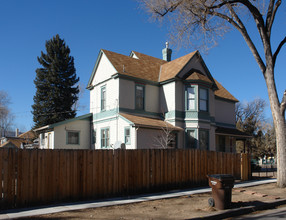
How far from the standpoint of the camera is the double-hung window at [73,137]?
2155 centimetres

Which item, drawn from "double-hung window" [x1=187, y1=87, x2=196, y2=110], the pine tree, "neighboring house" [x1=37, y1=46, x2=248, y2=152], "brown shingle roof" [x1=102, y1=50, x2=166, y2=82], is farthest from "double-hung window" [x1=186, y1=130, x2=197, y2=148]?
the pine tree

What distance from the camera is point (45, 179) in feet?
29.5

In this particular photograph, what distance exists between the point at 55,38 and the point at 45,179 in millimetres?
31551

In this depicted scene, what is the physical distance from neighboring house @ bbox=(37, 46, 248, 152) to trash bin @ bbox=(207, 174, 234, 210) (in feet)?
33.2

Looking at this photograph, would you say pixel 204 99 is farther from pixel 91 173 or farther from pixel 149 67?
pixel 91 173

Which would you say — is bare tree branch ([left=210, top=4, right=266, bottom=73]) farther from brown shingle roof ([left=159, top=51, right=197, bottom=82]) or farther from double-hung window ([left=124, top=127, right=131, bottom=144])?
double-hung window ([left=124, top=127, right=131, bottom=144])

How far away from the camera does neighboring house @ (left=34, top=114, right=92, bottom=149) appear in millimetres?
20891

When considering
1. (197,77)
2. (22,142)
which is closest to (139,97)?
(197,77)

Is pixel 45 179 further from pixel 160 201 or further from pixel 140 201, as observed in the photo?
pixel 160 201

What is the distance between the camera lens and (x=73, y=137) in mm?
21953

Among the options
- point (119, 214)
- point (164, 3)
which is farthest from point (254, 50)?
point (119, 214)

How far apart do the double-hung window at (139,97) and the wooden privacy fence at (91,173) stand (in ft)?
28.5

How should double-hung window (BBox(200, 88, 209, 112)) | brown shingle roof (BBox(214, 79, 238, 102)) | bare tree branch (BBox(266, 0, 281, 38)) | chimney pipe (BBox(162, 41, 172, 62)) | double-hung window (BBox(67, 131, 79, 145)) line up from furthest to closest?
chimney pipe (BBox(162, 41, 172, 62)) → brown shingle roof (BBox(214, 79, 238, 102)) → double-hung window (BBox(200, 88, 209, 112)) → double-hung window (BBox(67, 131, 79, 145)) → bare tree branch (BBox(266, 0, 281, 38))

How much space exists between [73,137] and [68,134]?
56cm
